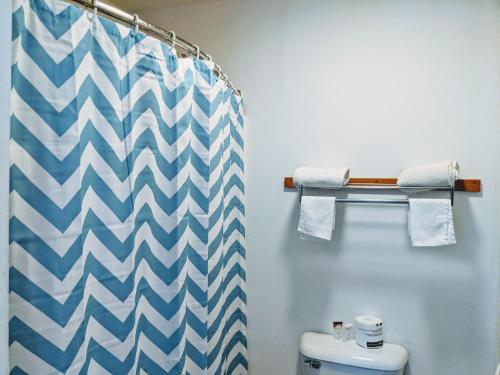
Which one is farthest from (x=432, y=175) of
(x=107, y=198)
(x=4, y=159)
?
(x=4, y=159)

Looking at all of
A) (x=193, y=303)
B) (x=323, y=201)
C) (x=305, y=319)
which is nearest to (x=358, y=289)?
(x=305, y=319)

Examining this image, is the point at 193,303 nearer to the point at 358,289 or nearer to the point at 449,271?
the point at 358,289

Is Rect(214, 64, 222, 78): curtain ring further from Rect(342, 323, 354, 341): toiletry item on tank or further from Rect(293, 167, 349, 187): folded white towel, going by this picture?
Rect(342, 323, 354, 341): toiletry item on tank

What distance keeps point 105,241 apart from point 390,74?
1.46 meters

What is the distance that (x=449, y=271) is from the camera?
163 centimetres

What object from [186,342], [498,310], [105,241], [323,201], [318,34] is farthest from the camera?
[318,34]

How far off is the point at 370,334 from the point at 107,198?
52.0 inches

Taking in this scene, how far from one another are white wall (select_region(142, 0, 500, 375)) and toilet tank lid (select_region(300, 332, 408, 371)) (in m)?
0.10

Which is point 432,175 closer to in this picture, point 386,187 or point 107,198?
point 386,187

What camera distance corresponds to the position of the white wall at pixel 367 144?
1591 millimetres

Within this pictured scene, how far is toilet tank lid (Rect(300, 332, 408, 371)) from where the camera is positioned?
5.08 ft

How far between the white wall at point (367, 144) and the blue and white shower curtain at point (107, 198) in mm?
483

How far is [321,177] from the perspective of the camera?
1688 millimetres

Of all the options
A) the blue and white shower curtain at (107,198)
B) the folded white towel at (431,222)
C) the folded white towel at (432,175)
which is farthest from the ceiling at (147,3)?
the folded white towel at (431,222)
